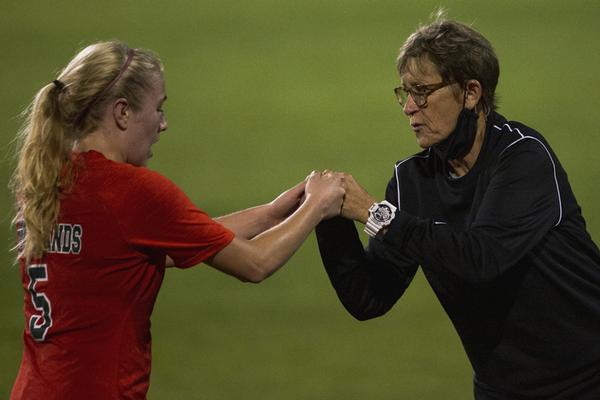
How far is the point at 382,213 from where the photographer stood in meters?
2.33

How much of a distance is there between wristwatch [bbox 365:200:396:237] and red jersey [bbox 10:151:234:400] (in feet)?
1.84

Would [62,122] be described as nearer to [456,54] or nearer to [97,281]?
[97,281]

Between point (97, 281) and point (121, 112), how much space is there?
40 cm

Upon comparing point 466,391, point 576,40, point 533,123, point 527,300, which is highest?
point 576,40

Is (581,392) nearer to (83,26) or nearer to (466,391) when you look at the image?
(466,391)

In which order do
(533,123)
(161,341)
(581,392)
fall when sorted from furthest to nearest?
(533,123) < (161,341) < (581,392)

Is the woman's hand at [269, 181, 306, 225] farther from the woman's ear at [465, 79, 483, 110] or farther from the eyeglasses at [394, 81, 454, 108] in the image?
the woman's ear at [465, 79, 483, 110]

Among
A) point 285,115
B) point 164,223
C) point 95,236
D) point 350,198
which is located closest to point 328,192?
point 350,198

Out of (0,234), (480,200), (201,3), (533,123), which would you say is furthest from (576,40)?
(0,234)

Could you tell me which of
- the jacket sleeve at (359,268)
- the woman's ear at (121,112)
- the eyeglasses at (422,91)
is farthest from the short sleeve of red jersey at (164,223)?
the eyeglasses at (422,91)

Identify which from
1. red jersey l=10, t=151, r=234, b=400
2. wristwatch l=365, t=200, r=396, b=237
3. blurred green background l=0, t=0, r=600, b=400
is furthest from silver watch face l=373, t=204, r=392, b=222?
blurred green background l=0, t=0, r=600, b=400

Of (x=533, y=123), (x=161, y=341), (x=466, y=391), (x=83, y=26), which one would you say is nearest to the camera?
(x=466, y=391)

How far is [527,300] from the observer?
2.36m

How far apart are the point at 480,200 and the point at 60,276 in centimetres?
112
